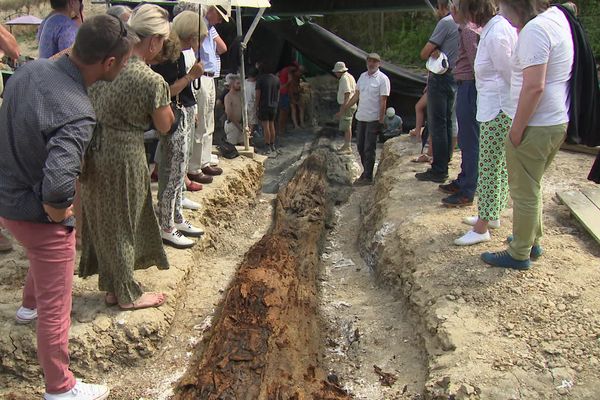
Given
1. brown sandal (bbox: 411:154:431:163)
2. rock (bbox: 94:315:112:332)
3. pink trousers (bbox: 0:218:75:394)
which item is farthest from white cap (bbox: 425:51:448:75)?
pink trousers (bbox: 0:218:75:394)

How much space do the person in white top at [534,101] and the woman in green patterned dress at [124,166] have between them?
6.39 ft

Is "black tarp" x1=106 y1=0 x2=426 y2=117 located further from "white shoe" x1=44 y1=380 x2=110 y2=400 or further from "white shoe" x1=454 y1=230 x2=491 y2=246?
"white shoe" x1=44 y1=380 x2=110 y2=400

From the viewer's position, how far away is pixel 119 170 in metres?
3.12

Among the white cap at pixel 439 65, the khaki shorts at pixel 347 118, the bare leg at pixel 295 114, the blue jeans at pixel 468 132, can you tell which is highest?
the white cap at pixel 439 65

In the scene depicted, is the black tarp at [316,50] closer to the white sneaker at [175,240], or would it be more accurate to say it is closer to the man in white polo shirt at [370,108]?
the man in white polo shirt at [370,108]

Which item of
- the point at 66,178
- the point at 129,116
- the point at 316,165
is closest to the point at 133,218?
the point at 129,116

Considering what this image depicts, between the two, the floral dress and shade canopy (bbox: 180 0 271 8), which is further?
shade canopy (bbox: 180 0 271 8)

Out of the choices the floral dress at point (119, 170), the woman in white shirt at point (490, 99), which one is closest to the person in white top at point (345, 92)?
the woman in white shirt at point (490, 99)

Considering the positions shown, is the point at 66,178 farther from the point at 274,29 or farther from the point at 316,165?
the point at 274,29

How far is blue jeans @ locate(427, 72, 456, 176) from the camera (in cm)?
521

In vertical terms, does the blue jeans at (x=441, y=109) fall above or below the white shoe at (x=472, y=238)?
above

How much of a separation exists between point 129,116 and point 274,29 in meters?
9.25

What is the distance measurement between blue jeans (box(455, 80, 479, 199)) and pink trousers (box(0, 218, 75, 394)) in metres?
3.11

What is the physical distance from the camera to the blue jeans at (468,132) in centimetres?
448
